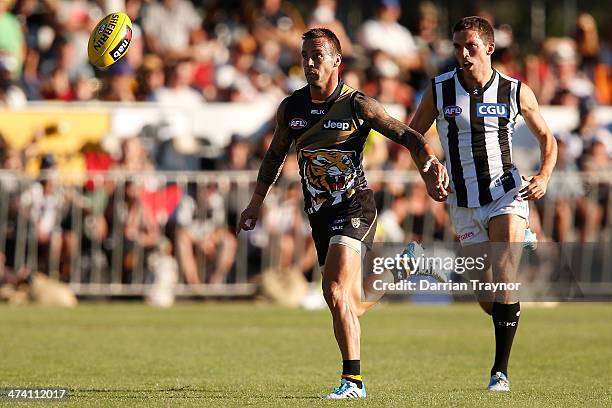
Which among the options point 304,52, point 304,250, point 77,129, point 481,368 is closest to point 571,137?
point 304,250

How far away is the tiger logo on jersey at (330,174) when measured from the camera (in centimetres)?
858

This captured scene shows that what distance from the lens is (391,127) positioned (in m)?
8.26

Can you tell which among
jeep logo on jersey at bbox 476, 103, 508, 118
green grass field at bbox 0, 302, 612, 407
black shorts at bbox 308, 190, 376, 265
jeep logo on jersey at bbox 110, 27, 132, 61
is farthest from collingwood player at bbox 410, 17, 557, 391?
jeep logo on jersey at bbox 110, 27, 132, 61

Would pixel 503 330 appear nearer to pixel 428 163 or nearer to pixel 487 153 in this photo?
pixel 487 153

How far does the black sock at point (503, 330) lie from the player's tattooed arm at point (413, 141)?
1.33m

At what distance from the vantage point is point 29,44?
66.7ft

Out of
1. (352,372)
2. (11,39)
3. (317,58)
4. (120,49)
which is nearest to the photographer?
(352,372)

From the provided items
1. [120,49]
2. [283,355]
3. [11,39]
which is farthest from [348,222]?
[11,39]

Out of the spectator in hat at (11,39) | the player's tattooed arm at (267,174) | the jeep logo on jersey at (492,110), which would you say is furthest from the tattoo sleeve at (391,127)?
the spectator in hat at (11,39)

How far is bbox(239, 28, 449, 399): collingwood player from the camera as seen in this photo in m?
8.28

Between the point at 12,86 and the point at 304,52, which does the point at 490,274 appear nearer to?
the point at 304,52

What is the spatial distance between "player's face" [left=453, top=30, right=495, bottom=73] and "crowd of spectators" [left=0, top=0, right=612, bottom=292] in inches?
309

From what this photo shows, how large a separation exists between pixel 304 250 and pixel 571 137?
13.9 feet

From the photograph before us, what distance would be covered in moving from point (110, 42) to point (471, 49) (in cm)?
312
